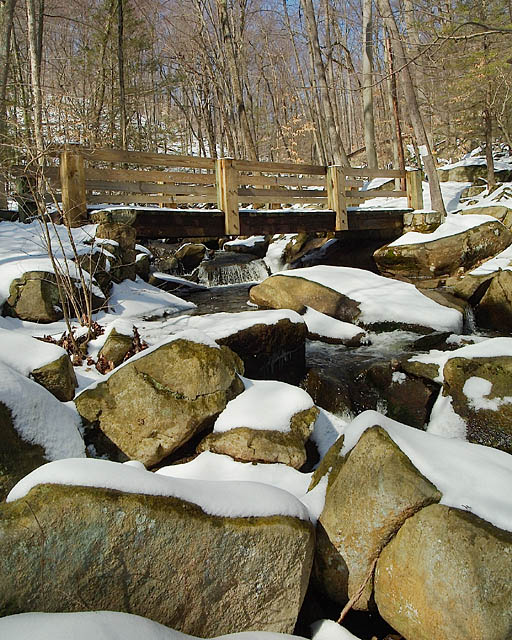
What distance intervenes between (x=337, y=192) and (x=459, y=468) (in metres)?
9.92

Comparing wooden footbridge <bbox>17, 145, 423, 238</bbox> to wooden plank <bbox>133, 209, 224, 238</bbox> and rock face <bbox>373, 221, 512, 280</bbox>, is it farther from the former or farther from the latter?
rock face <bbox>373, 221, 512, 280</bbox>

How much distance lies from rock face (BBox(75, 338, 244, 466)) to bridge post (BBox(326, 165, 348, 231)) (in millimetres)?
8434

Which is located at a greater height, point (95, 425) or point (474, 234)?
point (474, 234)

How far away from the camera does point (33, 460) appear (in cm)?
285

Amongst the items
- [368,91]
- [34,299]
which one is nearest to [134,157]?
[34,299]

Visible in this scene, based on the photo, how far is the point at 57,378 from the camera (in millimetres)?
3846

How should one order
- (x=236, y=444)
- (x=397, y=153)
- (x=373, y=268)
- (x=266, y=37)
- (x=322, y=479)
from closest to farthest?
1. (x=322, y=479)
2. (x=236, y=444)
3. (x=373, y=268)
4. (x=397, y=153)
5. (x=266, y=37)

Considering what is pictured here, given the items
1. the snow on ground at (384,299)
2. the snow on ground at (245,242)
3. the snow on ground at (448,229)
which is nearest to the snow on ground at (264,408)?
Result: the snow on ground at (384,299)

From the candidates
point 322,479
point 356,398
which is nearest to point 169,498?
point 322,479

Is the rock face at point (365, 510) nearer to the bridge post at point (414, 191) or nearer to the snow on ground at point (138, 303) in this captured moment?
the snow on ground at point (138, 303)

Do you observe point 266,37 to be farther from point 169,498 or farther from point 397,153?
point 169,498

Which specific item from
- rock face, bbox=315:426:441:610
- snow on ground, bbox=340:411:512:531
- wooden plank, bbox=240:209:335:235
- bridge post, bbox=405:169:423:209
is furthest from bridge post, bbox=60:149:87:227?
bridge post, bbox=405:169:423:209

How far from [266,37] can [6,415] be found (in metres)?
28.6

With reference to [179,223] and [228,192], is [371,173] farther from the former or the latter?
[179,223]
